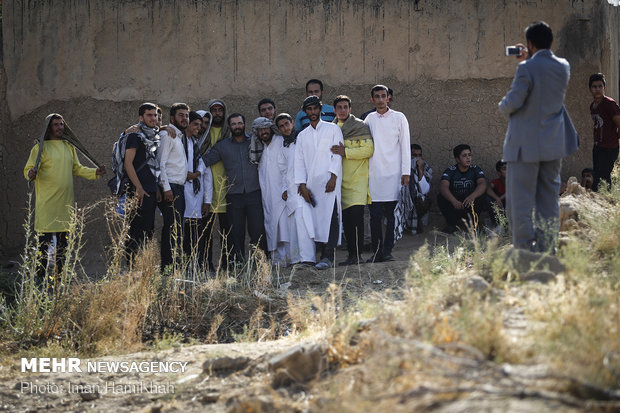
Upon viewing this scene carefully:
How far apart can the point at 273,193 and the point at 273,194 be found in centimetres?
1

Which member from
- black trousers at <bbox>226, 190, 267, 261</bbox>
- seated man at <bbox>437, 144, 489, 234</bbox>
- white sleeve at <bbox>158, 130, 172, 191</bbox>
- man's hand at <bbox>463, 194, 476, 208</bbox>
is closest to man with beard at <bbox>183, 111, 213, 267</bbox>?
black trousers at <bbox>226, 190, 267, 261</bbox>

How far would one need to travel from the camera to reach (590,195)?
6.21m

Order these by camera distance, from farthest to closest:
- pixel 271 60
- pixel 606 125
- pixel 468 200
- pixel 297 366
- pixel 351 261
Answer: pixel 271 60 < pixel 468 200 < pixel 606 125 < pixel 351 261 < pixel 297 366

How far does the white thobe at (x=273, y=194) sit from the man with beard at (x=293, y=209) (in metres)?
0.05

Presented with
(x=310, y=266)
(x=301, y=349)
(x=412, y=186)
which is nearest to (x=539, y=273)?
(x=301, y=349)

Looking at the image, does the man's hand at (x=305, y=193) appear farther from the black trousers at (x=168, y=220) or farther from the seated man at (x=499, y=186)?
the seated man at (x=499, y=186)

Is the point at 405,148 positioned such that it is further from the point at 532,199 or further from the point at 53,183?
the point at 53,183

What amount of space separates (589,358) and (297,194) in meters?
4.55

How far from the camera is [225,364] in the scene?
3838mm

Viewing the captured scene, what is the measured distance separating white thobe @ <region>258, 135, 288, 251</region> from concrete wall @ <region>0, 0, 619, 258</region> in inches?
41.9

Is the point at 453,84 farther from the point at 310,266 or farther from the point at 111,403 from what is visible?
the point at 111,403

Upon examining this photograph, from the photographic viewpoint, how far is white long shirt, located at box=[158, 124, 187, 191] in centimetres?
657

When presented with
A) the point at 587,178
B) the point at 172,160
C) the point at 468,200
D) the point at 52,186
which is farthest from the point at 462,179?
the point at 52,186

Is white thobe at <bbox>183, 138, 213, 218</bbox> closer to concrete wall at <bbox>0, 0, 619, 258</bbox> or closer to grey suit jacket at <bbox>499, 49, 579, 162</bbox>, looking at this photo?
concrete wall at <bbox>0, 0, 619, 258</bbox>
